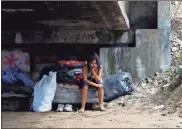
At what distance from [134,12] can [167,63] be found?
1.71m

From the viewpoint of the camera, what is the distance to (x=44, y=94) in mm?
8297

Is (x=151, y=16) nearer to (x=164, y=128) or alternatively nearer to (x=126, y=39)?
(x=126, y=39)

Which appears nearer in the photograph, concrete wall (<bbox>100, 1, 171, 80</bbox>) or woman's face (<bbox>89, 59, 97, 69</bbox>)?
woman's face (<bbox>89, 59, 97, 69</bbox>)

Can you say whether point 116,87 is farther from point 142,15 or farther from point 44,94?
point 142,15

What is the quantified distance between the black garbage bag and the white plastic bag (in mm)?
1464

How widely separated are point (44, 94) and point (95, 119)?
151cm

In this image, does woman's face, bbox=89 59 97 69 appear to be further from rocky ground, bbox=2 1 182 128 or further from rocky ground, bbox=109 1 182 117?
rocky ground, bbox=109 1 182 117

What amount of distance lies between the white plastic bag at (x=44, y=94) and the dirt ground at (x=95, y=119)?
201mm

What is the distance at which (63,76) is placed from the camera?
8.83 meters

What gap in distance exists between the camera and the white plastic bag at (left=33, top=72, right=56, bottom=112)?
827cm

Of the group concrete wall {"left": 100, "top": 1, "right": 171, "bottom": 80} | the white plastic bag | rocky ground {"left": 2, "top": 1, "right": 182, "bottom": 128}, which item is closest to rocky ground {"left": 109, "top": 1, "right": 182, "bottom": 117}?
rocky ground {"left": 2, "top": 1, "right": 182, "bottom": 128}

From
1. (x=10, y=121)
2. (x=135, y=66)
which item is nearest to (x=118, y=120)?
(x=10, y=121)

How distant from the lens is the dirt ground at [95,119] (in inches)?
257

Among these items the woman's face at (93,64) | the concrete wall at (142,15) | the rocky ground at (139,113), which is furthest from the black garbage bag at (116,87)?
the concrete wall at (142,15)
